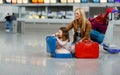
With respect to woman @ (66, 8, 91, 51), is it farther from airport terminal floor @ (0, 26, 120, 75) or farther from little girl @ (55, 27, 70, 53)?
airport terminal floor @ (0, 26, 120, 75)

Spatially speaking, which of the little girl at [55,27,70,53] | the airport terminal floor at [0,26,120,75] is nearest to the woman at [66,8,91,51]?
the little girl at [55,27,70,53]

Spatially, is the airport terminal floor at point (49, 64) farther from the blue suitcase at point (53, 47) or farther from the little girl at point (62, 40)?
the little girl at point (62, 40)

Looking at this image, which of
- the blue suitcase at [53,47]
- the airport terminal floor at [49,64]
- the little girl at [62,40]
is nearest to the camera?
the airport terminal floor at [49,64]

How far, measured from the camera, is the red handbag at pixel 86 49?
18.7ft

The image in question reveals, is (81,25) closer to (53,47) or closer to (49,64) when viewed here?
(53,47)

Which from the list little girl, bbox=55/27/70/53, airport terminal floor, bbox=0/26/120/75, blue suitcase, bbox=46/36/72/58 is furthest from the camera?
little girl, bbox=55/27/70/53

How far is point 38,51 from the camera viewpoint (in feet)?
21.5

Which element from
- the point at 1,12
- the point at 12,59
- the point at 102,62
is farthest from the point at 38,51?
the point at 1,12

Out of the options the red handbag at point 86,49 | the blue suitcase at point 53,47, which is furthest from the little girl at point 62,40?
the red handbag at point 86,49

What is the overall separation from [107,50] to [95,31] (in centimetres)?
46

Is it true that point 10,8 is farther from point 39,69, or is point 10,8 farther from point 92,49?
point 39,69

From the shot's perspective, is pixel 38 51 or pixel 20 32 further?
pixel 20 32

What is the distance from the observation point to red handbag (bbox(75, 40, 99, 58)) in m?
5.70

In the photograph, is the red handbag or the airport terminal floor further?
the red handbag
